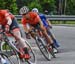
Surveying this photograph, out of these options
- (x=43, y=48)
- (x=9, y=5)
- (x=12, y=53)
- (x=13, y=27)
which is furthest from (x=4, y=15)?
(x=9, y=5)

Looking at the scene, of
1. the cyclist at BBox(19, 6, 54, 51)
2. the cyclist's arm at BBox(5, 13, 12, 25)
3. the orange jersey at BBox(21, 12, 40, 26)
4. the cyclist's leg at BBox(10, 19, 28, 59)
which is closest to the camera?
the cyclist's arm at BBox(5, 13, 12, 25)

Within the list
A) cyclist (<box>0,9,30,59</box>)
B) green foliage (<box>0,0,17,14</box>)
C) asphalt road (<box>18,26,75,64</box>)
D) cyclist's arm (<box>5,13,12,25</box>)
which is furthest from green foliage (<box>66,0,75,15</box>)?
cyclist's arm (<box>5,13,12,25</box>)

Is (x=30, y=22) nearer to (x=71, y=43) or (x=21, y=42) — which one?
(x=21, y=42)

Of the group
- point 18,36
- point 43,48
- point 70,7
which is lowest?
point 70,7

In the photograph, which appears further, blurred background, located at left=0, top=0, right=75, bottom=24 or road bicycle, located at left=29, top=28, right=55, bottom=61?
blurred background, located at left=0, top=0, right=75, bottom=24

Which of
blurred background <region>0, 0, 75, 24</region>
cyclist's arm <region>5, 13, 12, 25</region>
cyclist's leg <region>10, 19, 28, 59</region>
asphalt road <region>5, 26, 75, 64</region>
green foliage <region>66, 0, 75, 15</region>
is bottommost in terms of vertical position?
green foliage <region>66, 0, 75, 15</region>

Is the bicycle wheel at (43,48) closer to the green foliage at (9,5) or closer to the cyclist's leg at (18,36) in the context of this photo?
the cyclist's leg at (18,36)

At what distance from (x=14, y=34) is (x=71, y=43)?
810cm

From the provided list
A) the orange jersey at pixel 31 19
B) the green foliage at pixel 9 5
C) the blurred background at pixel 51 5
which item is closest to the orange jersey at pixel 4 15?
the orange jersey at pixel 31 19

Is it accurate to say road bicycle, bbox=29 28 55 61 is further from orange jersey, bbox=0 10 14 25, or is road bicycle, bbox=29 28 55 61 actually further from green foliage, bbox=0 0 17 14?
green foliage, bbox=0 0 17 14

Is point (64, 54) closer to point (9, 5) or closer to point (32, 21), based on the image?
point (32, 21)

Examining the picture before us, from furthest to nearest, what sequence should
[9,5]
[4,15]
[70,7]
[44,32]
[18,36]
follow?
1. [70,7]
2. [9,5]
3. [44,32]
4. [18,36]
5. [4,15]

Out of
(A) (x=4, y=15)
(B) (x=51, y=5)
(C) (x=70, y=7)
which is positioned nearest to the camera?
(A) (x=4, y=15)

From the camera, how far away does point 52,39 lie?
16250 mm
